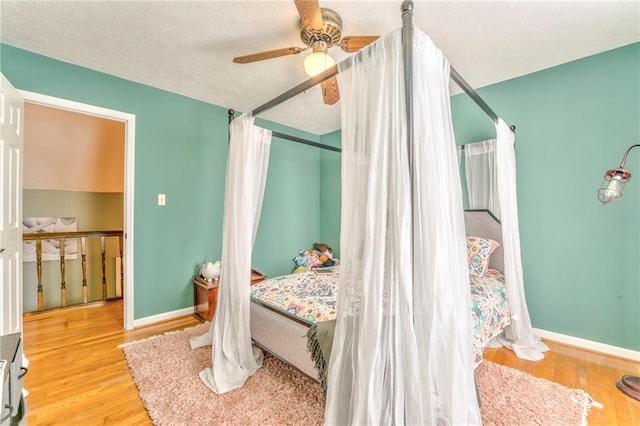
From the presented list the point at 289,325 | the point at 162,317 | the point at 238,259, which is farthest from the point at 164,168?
the point at 289,325

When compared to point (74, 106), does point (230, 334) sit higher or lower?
lower

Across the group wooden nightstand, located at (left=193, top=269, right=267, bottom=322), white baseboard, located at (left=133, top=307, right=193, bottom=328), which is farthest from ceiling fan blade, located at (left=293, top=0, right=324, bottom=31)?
white baseboard, located at (left=133, top=307, right=193, bottom=328)

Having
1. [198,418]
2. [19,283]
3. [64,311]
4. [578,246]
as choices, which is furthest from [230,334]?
[578,246]

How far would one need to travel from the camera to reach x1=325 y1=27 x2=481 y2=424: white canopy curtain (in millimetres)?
1118

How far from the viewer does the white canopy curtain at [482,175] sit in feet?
9.07

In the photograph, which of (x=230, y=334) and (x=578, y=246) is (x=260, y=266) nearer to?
(x=230, y=334)

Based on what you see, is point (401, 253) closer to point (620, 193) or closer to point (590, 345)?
point (620, 193)

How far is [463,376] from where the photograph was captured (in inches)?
45.8

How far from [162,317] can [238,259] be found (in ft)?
5.59

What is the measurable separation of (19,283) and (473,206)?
414 cm

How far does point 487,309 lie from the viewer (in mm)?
2002

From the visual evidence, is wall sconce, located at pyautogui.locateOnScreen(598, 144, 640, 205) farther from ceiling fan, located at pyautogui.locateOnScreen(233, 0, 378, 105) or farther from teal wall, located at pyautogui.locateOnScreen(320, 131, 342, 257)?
teal wall, located at pyautogui.locateOnScreen(320, 131, 342, 257)

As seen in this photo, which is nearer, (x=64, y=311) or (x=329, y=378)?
(x=329, y=378)

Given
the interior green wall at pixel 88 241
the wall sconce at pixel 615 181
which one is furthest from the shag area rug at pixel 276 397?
the interior green wall at pixel 88 241
